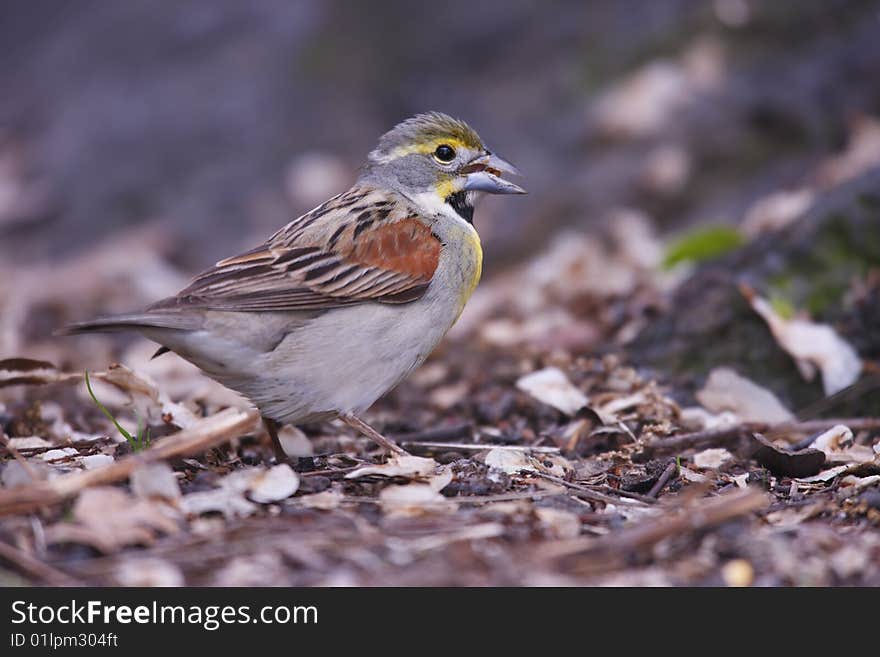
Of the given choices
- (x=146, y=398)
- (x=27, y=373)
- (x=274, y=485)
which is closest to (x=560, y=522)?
(x=274, y=485)

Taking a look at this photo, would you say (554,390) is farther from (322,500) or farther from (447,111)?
(447,111)

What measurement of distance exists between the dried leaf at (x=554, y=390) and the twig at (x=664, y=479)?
1.09 metres

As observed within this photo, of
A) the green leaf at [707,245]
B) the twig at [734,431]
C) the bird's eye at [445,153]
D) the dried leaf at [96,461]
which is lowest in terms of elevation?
the twig at [734,431]

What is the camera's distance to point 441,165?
6008 millimetres

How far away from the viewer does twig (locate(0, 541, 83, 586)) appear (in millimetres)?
3572

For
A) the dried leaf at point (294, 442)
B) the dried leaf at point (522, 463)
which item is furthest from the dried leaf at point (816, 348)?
the dried leaf at point (294, 442)

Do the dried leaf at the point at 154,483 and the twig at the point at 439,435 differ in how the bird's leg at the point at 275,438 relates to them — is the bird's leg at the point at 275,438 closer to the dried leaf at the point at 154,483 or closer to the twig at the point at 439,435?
the twig at the point at 439,435

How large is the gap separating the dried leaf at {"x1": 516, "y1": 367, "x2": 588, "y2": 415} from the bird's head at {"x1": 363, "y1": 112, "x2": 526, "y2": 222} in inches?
40.3

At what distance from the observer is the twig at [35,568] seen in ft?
11.7

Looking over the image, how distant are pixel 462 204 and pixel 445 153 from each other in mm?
297

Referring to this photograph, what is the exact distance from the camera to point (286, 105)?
10.8 m

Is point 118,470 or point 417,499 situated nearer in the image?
point 118,470

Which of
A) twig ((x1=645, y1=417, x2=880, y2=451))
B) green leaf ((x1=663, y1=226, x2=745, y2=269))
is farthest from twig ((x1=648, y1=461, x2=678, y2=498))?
green leaf ((x1=663, y1=226, x2=745, y2=269))

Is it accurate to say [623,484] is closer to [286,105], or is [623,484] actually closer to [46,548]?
[46,548]
